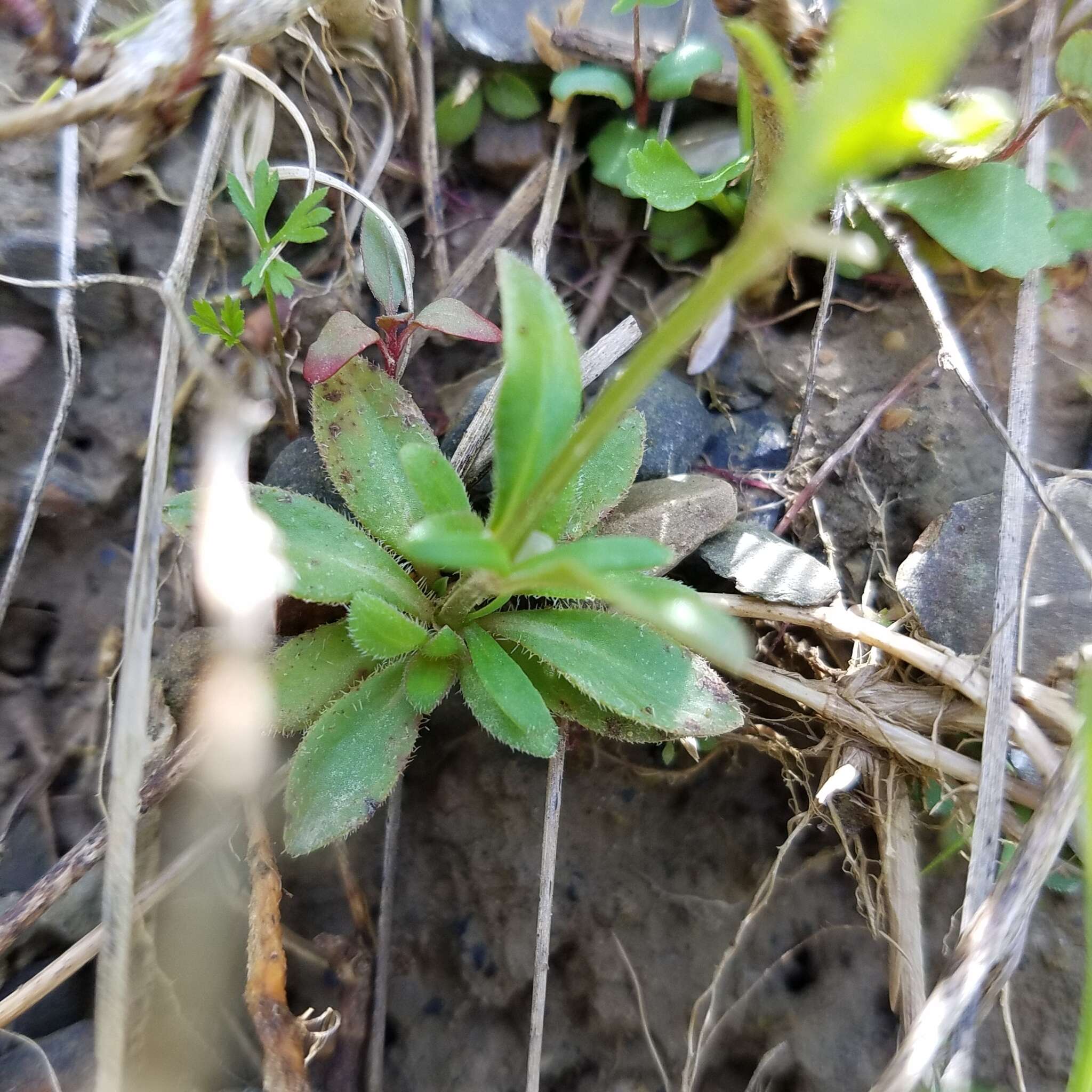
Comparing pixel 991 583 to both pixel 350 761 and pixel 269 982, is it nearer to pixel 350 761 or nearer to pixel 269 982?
pixel 350 761

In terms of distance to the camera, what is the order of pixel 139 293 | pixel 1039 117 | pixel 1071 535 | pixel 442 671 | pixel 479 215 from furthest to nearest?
pixel 479 215, pixel 139 293, pixel 1039 117, pixel 442 671, pixel 1071 535

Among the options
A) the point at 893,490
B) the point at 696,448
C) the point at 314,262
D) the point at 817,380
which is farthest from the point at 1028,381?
the point at 314,262

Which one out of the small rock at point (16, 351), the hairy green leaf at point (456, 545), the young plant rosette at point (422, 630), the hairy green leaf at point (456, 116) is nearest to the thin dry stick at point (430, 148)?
the hairy green leaf at point (456, 116)

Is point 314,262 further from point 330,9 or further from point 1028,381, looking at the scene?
point 1028,381

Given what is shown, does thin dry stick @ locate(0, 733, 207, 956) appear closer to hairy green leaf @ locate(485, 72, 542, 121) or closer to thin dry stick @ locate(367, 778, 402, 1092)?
thin dry stick @ locate(367, 778, 402, 1092)

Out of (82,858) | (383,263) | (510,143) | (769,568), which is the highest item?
(510,143)

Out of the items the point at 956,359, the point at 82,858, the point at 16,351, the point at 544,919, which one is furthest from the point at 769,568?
the point at 16,351
